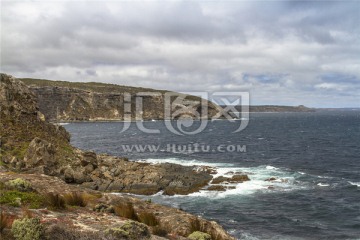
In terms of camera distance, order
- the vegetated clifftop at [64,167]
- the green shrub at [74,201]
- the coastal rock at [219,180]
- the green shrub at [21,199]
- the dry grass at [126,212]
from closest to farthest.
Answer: the green shrub at [21,199] → the dry grass at [126,212] → the green shrub at [74,201] → the vegetated clifftop at [64,167] → the coastal rock at [219,180]

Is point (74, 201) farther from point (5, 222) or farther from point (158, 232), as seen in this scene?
point (5, 222)

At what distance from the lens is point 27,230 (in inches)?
324

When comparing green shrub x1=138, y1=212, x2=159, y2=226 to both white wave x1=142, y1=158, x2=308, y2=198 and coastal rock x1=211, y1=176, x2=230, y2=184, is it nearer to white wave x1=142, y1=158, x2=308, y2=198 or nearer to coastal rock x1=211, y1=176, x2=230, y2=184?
white wave x1=142, y1=158, x2=308, y2=198

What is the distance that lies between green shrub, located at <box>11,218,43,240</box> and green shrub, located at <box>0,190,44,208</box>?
3.52 m

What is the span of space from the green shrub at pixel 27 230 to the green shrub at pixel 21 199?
138 inches

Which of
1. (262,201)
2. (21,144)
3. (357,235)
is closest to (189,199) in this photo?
(262,201)

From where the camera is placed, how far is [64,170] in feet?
136

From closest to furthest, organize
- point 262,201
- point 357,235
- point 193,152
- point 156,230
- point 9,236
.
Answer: point 9,236, point 156,230, point 357,235, point 262,201, point 193,152

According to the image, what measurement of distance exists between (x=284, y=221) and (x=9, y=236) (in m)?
29.4

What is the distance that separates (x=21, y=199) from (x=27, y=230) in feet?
14.3

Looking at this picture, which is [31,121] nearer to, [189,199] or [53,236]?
[189,199]

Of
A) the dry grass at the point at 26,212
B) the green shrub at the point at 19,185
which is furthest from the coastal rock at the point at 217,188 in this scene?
the dry grass at the point at 26,212

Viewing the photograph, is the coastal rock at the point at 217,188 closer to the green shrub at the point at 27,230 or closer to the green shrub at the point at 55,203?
the green shrub at the point at 55,203

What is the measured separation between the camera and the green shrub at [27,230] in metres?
8.17
